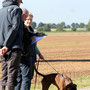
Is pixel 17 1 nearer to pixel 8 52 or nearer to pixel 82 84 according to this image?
pixel 8 52

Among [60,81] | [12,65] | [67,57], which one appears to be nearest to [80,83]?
[60,81]

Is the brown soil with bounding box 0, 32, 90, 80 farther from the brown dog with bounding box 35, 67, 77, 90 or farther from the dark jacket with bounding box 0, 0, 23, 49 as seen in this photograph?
the dark jacket with bounding box 0, 0, 23, 49

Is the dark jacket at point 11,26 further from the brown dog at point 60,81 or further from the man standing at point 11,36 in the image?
the brown dog at point 60,81

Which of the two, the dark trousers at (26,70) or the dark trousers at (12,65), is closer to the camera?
the dark trousers at (12,65)

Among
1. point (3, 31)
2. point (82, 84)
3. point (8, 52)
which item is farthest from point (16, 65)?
point (82, 84)

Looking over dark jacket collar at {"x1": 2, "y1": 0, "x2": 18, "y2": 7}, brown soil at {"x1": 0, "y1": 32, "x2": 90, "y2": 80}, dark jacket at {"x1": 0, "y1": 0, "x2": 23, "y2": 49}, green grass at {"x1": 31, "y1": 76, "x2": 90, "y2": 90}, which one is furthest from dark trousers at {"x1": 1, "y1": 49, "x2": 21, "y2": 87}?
brown soil at {"x1": 0, "y1": 32, "x2": 90, "y2": 80}

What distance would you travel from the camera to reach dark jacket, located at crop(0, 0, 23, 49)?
181 inches

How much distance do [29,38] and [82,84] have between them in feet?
10.9

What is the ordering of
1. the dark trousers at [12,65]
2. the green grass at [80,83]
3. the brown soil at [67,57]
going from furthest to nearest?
the brown soil at [67,57], the green grass at [80,83], the dark trousers at [12,65]

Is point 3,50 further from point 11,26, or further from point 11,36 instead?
point 11,26

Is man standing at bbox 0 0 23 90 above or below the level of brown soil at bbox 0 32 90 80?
above

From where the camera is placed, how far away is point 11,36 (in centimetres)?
459

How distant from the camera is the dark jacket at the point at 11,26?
459 cm

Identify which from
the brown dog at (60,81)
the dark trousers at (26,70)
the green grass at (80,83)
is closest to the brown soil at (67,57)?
the green grass at (80,83)
